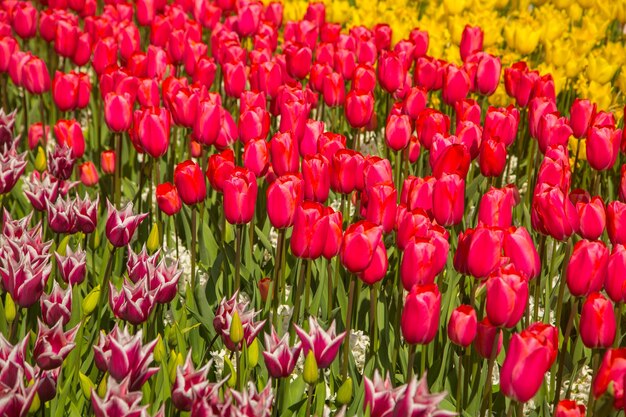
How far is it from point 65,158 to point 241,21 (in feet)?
7.75

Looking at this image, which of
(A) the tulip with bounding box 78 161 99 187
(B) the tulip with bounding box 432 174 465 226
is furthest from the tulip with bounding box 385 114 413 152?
(A) the tulip with bounding box 78 161 99 187

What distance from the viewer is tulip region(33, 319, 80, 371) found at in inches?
106

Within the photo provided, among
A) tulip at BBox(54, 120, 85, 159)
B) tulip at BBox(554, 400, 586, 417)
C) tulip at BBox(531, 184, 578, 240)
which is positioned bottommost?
tulip at BBox(54, 120, 85, 159)

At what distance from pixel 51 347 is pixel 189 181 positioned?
1.24 metres

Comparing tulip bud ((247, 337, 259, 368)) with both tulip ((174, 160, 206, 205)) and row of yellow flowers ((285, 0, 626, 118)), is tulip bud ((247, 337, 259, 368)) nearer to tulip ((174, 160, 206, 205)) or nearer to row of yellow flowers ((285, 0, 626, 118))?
tulip ((174, 160, 206, 205))

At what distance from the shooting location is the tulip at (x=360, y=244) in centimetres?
306

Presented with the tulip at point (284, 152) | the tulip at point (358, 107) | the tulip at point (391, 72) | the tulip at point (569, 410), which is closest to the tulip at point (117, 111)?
the tulip at point (284, 152)

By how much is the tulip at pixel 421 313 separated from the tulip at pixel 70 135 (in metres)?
2.56

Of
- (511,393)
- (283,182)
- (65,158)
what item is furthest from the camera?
(65,158)

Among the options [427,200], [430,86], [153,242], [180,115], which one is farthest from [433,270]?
[430,86]

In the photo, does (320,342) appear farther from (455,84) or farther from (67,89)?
(67,89)

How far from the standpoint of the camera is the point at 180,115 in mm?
4500

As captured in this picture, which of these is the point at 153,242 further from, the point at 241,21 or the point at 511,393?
the point at 241,21

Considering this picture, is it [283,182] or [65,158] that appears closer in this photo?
[283,182]
